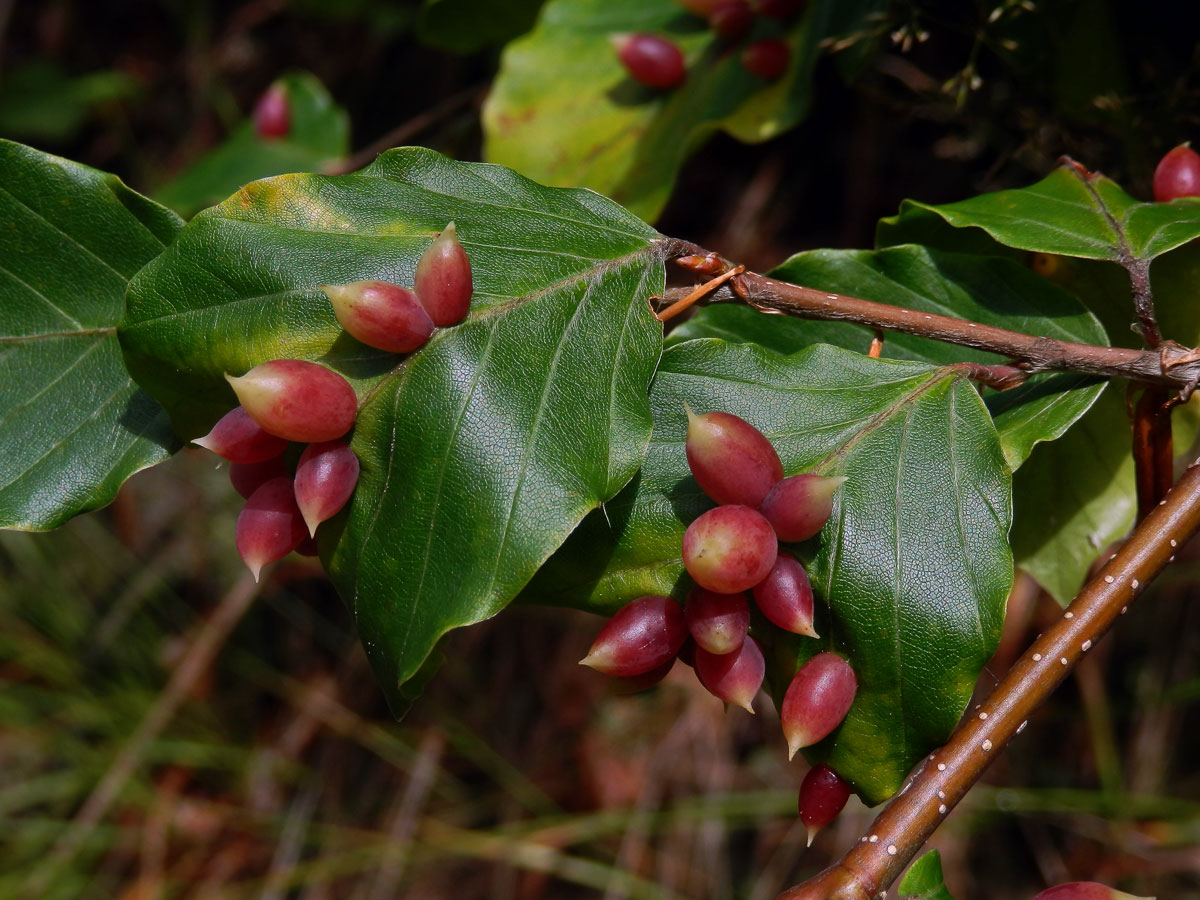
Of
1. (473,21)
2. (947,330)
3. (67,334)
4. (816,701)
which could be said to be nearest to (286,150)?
(473,21)

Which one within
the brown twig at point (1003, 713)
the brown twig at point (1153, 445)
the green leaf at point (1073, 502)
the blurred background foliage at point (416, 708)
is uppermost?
the brown twig at point (1153, 445)

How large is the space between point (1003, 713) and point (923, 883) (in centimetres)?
14

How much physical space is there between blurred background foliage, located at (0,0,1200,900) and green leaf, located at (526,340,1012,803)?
3.59 feet

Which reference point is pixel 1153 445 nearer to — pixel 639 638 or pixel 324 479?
pixel 639 638

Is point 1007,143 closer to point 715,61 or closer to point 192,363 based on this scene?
point 715,61

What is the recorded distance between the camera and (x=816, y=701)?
2.50ft

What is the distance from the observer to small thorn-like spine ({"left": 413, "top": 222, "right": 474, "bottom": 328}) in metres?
0.75

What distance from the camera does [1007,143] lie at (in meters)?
1.54

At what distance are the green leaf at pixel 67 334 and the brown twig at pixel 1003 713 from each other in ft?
2.20

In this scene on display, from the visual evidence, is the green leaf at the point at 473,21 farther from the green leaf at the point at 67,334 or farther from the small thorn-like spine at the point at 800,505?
the small thorn-like spine at the point at 800,505

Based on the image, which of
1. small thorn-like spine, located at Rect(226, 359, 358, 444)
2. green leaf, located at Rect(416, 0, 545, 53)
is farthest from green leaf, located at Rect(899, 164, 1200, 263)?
green leaf, located at Rect(416, 0, 545, 53)

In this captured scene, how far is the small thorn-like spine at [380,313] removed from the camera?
0.74 m

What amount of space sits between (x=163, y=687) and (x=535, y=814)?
3.47 ft

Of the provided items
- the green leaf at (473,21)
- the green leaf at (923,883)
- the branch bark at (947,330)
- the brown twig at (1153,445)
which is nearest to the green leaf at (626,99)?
the green leaf at (473,21)
